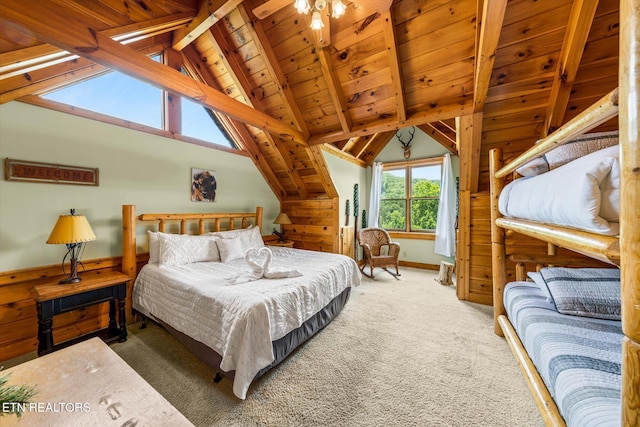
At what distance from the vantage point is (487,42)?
186 centimetres

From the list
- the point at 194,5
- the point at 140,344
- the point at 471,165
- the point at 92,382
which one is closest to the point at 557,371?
the point at 92,382

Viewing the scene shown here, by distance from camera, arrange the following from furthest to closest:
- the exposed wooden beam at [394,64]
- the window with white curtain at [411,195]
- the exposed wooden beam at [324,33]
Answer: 1. the window with white curtain at [411,195]
2. the exposed wooden beam at [394,64]
3. the exposed wooden beam at [324,33]

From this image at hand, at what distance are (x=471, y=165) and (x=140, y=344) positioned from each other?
400 centimetres

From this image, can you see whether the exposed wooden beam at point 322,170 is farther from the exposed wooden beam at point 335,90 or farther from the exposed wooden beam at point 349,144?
the exposed wooden beam at point 349,144

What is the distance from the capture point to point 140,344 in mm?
2141

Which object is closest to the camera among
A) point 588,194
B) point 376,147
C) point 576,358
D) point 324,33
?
point 588,194

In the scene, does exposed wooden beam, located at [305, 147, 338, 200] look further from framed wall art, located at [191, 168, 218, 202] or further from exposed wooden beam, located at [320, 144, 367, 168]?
framed wall art, located at [191, 168, 218, 202]

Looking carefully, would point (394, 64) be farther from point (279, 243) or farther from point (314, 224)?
point (279, 243)

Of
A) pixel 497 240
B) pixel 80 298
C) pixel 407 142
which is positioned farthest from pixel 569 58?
pixel 80 298

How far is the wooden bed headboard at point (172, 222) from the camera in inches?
97.3

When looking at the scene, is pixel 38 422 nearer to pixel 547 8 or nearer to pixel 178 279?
pixel 178 279

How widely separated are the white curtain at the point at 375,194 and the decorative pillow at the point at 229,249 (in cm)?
327

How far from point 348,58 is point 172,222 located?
2.95m

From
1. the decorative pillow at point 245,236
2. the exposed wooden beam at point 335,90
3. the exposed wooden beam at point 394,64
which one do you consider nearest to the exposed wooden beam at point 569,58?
the exposed wooden beam at point 394,64
